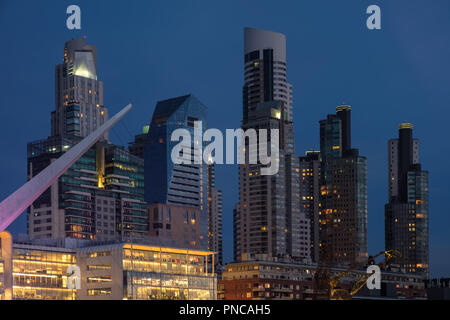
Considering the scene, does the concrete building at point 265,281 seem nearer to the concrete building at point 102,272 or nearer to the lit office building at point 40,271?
the concrete building at point 102,272

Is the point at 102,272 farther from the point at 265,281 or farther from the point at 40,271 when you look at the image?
the point at 265,281

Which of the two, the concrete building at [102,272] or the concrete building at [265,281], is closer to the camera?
the concrete building at [102,272]

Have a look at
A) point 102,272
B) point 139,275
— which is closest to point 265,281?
point 139,275

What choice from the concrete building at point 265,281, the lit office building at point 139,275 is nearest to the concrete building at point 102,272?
the lit office building at point 139,275

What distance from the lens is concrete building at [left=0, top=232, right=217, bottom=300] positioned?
13825 cm

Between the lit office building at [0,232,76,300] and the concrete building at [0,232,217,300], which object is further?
the concrete building at [0,232,217,300]

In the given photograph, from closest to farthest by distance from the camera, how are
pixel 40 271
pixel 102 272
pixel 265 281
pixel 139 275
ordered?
1. pixel 139 275
2. pixel 102 272
3. pixel 40 271
4. pixel 265 281

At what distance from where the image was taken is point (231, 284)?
557 feet

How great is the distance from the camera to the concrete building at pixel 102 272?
138 metres

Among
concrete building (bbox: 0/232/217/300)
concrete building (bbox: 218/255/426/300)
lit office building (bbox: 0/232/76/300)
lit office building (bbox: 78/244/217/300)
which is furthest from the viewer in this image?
concrete building (bbox: 218/255/426/300)

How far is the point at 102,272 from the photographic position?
141m

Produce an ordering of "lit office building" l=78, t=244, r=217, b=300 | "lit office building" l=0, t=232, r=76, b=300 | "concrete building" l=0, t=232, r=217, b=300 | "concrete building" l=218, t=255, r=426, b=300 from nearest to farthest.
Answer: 1. "lit office building" l=0, t=232, r=76, b=300
2. "concrete building" l=0, t=232, r=217, b=300
3. "lit office building" l=78, t=244, r=217, b=300
4. "concrete building" l=218, t=255, r=426, b=300

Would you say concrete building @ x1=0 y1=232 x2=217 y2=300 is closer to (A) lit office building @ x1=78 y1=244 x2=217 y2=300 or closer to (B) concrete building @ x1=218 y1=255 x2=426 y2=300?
(A) lit office building @ x1=78 y1=244 x2=217 y2=300

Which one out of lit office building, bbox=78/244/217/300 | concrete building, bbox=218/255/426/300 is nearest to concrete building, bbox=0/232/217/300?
lit office building, bbox=78/244/217/300
